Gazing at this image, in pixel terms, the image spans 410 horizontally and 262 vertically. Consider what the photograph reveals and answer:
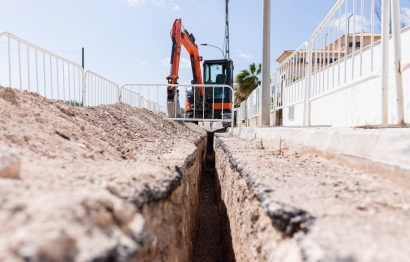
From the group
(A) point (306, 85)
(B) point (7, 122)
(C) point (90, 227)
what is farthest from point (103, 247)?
(A) point (306, 85)

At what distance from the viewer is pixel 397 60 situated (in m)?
2.22

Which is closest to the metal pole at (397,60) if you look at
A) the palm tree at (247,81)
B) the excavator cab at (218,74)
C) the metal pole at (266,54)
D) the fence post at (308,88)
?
the fence post at (308,88)

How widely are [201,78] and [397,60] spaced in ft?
30.6

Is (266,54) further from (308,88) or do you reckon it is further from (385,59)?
(385,59)

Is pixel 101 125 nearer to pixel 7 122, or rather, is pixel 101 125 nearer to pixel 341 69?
pixel 7 122

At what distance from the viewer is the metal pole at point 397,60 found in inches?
86.4

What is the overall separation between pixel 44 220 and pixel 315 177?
1.47m

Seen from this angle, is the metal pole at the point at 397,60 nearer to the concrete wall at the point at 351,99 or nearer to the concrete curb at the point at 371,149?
the concrete curb at the point at 371,149

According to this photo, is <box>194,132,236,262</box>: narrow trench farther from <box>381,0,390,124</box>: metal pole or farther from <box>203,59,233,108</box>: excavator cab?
<box>203,59,233,108</box>: excavator cab

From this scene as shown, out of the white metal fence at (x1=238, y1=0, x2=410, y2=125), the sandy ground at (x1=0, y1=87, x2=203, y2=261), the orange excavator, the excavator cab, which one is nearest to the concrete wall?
the white metal fence at (x1=238, y1=0, x2=410, y2=125)

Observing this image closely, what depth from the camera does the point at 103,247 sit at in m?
0.84

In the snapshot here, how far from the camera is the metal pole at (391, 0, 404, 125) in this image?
220 centimetres

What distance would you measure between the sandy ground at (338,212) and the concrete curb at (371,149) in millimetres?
60

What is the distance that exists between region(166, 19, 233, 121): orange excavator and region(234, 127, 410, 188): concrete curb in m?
6.90
